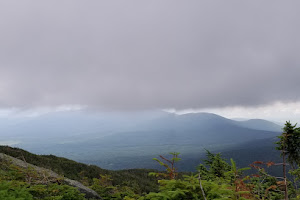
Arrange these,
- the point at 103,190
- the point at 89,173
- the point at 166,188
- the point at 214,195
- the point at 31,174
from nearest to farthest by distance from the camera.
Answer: the point at 214,195, the point at 166,188, the point at 31,174, the point at 103,190, the point at 89,173

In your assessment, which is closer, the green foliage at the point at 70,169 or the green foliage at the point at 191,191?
the green foliage at the point at 191,191

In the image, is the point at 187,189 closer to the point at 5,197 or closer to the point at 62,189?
the point at 5,197

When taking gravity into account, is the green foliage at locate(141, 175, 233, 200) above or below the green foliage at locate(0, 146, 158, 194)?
above

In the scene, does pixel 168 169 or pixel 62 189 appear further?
pixel 62 189

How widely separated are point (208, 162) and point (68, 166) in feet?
64.9

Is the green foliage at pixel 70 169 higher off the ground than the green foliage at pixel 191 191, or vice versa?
the green foliage at pixel 191 191

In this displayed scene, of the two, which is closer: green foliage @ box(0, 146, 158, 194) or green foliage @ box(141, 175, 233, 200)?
green foliage @ box(141, 175, 233, 200)

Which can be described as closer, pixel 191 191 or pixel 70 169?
pixel 191 191

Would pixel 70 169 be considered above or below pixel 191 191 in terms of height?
below

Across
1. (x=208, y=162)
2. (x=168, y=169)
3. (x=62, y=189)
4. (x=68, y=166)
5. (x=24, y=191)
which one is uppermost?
(x=168, y=169)

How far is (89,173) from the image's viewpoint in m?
19.2

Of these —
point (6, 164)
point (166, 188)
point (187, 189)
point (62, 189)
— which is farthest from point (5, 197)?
point (6, 164)

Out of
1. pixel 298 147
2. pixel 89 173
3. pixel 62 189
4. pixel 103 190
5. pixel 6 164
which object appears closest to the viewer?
pixel 62 189

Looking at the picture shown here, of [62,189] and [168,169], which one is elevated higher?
[168,169]
